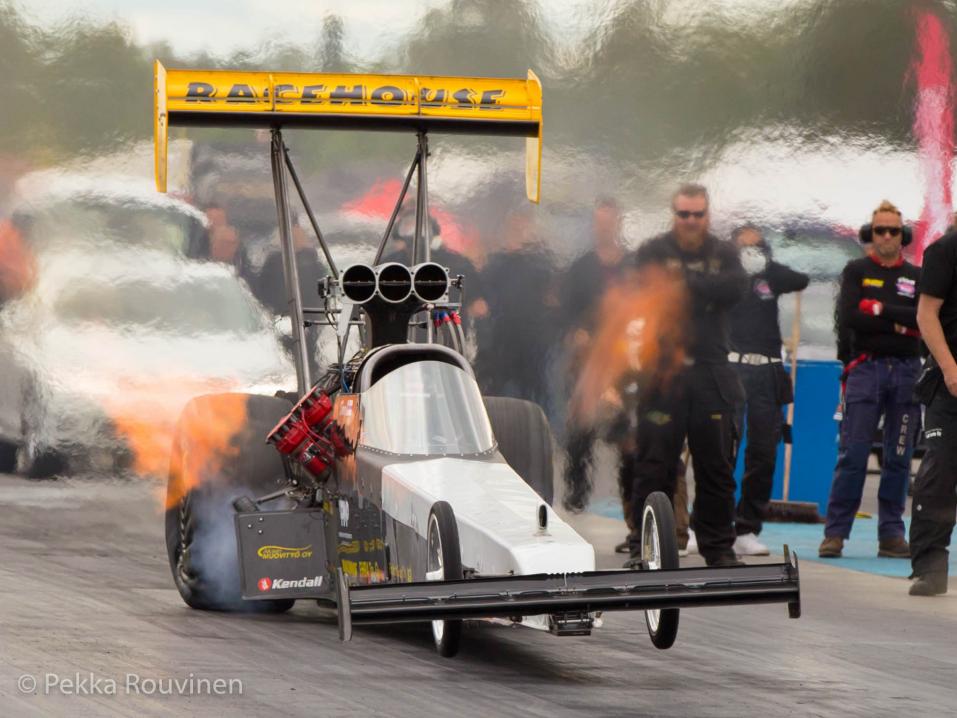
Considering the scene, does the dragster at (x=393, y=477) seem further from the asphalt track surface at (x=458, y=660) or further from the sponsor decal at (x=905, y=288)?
the sponsor decal at (x=905, y=288)

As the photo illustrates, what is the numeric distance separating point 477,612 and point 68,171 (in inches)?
325

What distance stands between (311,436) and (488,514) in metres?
1.62

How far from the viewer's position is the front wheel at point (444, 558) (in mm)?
7205

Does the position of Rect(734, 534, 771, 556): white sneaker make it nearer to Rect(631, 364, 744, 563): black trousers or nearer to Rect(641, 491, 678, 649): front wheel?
Rect(631, 364, 744, 563): black trousers

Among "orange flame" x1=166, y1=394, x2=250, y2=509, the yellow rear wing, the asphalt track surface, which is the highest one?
the yellow rear wing

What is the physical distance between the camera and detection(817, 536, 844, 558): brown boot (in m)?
12.3

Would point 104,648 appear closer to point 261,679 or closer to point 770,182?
point 261,679

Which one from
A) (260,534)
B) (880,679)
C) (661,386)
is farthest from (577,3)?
(880,679)

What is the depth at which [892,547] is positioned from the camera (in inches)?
492

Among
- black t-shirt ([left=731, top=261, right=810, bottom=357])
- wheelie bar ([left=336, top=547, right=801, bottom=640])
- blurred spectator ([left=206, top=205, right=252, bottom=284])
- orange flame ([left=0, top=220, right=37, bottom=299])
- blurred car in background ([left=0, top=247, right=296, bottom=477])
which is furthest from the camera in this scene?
blurred spectator ([left=206, top=205, right=252, bottom=284])

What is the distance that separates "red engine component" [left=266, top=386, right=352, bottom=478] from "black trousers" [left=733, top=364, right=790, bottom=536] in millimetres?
4428

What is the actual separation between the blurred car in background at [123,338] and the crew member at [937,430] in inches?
207

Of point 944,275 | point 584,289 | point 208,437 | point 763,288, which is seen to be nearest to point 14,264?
point 584,289

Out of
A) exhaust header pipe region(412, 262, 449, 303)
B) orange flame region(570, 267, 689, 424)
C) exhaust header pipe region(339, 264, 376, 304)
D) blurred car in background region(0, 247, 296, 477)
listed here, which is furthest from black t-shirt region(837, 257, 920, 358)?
exhaust header pipe region(339, 264, 376, 304)
